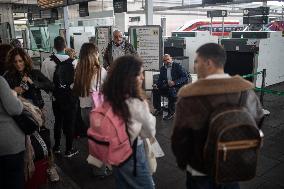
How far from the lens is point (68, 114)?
3.86 meters

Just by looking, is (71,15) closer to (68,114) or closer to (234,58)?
(234,58)

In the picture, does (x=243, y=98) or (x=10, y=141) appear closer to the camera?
(x=243, y=98)

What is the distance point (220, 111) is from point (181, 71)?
4.21m

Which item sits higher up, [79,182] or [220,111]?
[220,111]

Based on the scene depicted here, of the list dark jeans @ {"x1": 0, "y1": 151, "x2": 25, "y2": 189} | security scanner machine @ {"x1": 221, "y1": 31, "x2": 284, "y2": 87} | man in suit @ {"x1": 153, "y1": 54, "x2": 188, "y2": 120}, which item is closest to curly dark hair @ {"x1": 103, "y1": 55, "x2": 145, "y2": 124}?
dark jeans @ {"x1": 0, "y1": 151, "x2": 25, "y2": 189}

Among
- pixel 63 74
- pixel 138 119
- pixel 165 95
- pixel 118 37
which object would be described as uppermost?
pixel 118 37

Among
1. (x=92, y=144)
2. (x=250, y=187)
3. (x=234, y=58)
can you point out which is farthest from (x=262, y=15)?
(x=92, y=144)

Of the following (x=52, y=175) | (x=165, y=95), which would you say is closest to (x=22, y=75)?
(x=52, y=175)

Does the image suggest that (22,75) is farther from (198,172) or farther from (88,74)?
(198,172)

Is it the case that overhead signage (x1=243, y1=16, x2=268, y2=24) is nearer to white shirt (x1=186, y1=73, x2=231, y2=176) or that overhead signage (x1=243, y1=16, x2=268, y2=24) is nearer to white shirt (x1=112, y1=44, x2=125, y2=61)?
white shirt (x1=112, y1=44, x2=125, y2=61)

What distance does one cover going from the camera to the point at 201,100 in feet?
5.54

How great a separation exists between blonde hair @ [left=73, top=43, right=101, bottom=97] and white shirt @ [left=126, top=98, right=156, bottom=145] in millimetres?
1426

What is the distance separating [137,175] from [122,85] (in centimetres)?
64

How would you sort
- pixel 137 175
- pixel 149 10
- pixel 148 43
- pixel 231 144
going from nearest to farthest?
pixel 231 144 → pixel 137 175 → pixel 148 43 → pixel 149 10
